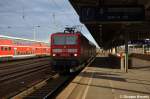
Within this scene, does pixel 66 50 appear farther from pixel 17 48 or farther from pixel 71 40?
pixel 17 48

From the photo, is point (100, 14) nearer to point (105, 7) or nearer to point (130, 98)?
point (105, 7)

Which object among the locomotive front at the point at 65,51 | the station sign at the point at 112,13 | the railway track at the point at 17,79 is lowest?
the railway track at the point at 17,79

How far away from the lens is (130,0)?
1861 cm

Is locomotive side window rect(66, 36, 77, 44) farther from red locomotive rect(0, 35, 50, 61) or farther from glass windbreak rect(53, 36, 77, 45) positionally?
red locomotive rect(0, 35, 50, 61)

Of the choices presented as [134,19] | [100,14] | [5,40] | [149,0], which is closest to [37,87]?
[100,14]

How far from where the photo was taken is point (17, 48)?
137ft

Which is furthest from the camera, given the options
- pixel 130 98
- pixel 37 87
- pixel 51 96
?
pixel 37 87

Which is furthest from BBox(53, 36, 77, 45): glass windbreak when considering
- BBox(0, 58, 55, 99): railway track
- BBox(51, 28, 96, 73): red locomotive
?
BBox(0, 58, 55, 99): railway track

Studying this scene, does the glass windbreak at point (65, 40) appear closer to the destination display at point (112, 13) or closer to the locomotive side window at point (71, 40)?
the locomotive side window at point (71, 40)

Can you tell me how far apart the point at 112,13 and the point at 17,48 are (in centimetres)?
2678

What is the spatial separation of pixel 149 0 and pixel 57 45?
8.83m

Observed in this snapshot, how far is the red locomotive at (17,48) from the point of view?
37.0 metres

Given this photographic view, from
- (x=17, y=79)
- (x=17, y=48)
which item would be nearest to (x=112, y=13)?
(x=17, y=79)

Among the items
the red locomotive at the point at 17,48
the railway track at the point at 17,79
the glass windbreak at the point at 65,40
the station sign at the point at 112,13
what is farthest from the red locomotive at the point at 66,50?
the red locomotive at the point at 17,48
